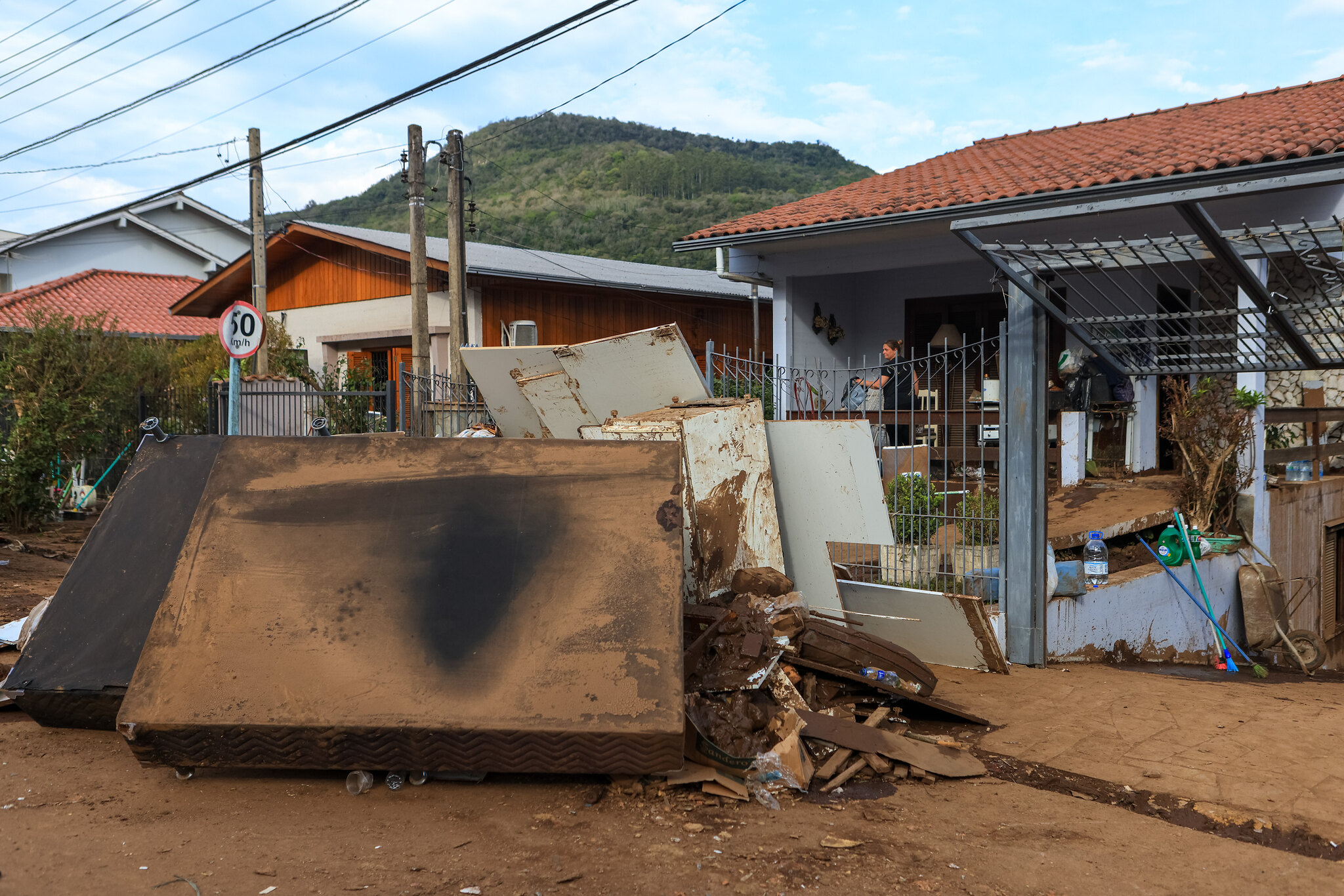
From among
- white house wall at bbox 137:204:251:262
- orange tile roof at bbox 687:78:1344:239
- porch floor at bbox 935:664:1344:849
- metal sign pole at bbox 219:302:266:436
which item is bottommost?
porch floor at bbox 935:664:1344:849

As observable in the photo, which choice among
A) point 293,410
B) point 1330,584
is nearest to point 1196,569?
point 1330,584

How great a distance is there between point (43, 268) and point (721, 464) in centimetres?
2644

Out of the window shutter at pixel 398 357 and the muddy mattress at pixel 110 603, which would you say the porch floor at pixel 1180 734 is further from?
the window shutter at pixel 398 357

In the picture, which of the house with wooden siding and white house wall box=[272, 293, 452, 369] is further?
white house wall box=[272, 293, 452, 369]

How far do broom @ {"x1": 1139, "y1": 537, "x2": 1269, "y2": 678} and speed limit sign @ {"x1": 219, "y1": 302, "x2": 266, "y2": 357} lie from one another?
316 inches

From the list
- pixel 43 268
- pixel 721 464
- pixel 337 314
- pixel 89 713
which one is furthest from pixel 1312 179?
pixel 43 268

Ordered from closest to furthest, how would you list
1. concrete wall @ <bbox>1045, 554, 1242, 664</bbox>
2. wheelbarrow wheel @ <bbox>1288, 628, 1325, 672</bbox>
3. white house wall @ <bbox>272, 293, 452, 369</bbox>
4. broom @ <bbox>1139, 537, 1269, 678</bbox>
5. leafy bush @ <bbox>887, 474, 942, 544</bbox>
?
leafy bush @ <bbox>887, 474, 942, 544</bbox>, concrete wall @ <bbox>1045, 554, 1242, 664</bbox>, broom @ <bbox>1139, 537, 1269, 678</bbox>, wheelbarrow wheel @ <bbox>1288, 628, 1325, 672</bbox>, white house wall @ <bbox>272, 293, 452, 369</bbox>

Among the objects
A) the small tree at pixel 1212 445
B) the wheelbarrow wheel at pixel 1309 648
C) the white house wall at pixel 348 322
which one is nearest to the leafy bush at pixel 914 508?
the small tree at pixel 1212 445

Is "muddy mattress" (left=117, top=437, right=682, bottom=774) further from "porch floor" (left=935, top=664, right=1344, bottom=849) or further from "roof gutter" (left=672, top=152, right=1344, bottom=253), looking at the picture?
"roof gutter" (left=672, top=152, right=1344, bottom=253)

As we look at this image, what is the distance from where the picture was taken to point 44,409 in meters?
10.7

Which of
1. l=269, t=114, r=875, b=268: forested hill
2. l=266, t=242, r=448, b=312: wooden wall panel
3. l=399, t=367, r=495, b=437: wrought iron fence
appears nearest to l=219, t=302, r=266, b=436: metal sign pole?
l=399, t=367, r=495, b=437: wrought iron fence

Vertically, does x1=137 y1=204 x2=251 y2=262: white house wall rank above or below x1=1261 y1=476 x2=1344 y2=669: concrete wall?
above

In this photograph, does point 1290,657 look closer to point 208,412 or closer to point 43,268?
point 208,412

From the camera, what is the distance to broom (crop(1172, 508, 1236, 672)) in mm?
7831
